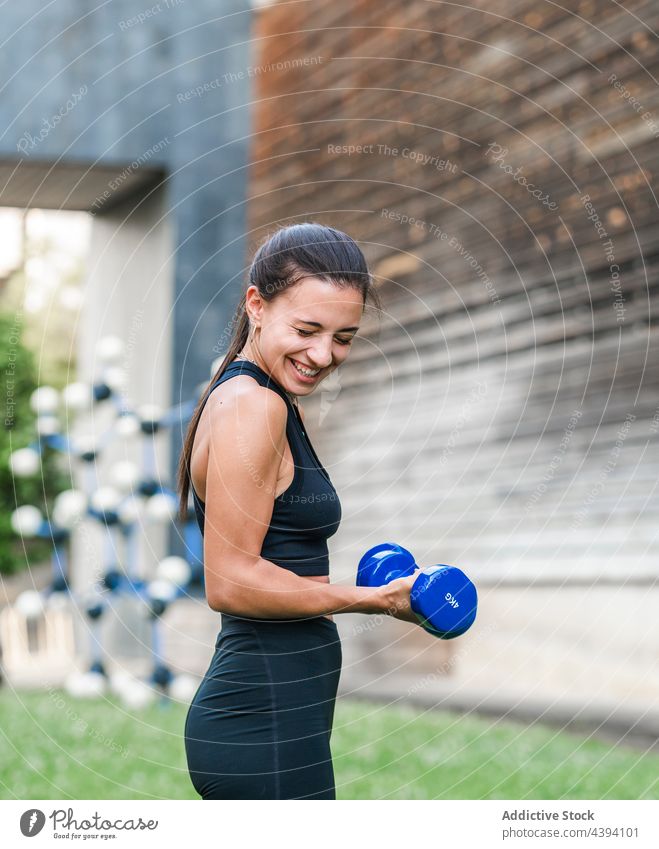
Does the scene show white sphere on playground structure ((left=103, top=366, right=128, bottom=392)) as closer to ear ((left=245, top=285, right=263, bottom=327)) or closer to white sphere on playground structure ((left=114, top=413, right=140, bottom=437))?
white sphere on playground structure ((left=114, top=413, right=140, bottom=437))

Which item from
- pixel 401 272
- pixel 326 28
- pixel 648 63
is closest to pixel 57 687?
pixel 401 272

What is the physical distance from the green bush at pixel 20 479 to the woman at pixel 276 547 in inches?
455

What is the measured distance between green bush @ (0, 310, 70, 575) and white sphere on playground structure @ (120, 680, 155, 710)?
20.7 ft

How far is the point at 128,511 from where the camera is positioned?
325 inches

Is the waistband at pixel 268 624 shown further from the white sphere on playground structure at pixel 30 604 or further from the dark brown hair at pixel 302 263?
the white sphere on playground structure at pixel 30 604

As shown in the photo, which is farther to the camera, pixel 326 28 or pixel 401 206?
pixel 326 28

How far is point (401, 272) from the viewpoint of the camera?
8.27 meters

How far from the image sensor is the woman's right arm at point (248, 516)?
1.93 metres

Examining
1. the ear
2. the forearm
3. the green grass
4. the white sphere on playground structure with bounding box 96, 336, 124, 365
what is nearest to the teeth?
the ear

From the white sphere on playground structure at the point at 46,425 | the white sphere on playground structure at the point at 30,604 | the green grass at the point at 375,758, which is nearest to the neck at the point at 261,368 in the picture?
the green grass at the point at 375,758

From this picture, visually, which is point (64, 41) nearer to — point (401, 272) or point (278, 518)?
point (401, 272)

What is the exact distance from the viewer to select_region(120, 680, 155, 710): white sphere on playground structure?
7.36m

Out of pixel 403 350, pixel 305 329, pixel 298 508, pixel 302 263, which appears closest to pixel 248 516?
pixel 298 508
